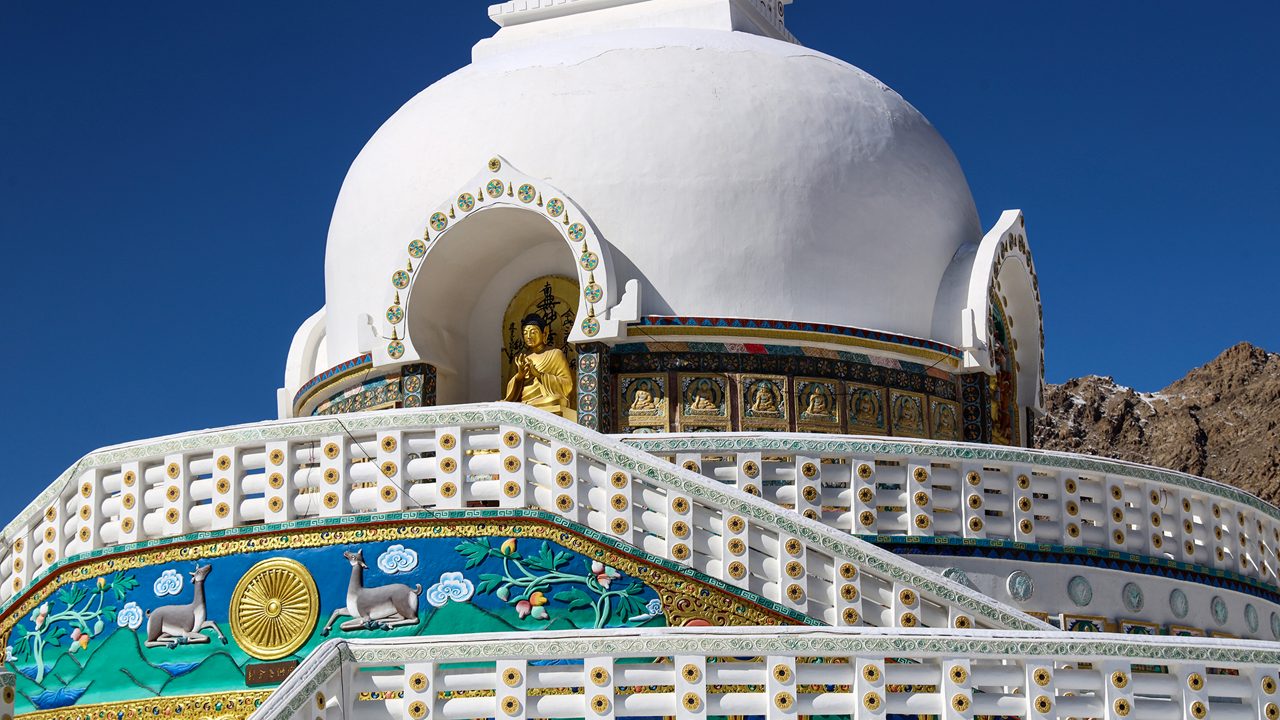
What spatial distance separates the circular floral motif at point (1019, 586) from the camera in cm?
1478

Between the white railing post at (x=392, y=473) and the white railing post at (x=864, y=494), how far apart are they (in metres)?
3.44

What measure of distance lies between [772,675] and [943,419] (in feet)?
27.4

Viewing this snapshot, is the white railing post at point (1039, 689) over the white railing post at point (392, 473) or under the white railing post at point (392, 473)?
under

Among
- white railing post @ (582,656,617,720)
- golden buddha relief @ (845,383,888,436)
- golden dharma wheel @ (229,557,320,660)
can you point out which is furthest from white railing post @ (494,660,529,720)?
golden buddha relief @ (845,383,888,436)

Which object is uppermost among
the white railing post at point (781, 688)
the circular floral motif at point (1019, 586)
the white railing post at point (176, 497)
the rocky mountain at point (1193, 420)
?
the rocky mountain at point (1193, 420)

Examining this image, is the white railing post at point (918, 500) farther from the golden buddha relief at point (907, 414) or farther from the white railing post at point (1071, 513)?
the golden buddha relief at point (907, 414)

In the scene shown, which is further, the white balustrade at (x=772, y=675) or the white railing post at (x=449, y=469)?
the white railing post at (x=449, y=469)

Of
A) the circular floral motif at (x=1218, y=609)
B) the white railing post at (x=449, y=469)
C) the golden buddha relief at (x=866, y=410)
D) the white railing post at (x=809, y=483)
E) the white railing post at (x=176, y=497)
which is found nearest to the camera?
the white railing post at (x=449, y=469)

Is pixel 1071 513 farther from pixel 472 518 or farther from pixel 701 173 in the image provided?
pixel 472 518

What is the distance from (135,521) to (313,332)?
7.36 metres

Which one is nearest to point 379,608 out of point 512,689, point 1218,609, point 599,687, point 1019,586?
point 512,689

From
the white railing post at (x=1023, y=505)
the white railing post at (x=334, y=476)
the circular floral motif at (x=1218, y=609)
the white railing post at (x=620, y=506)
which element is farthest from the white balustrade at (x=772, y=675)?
the circular floral motif at (x=1218, y=609)

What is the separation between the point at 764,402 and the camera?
56.8 feet

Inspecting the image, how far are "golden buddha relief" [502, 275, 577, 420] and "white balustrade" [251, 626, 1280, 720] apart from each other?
692 centimetres
